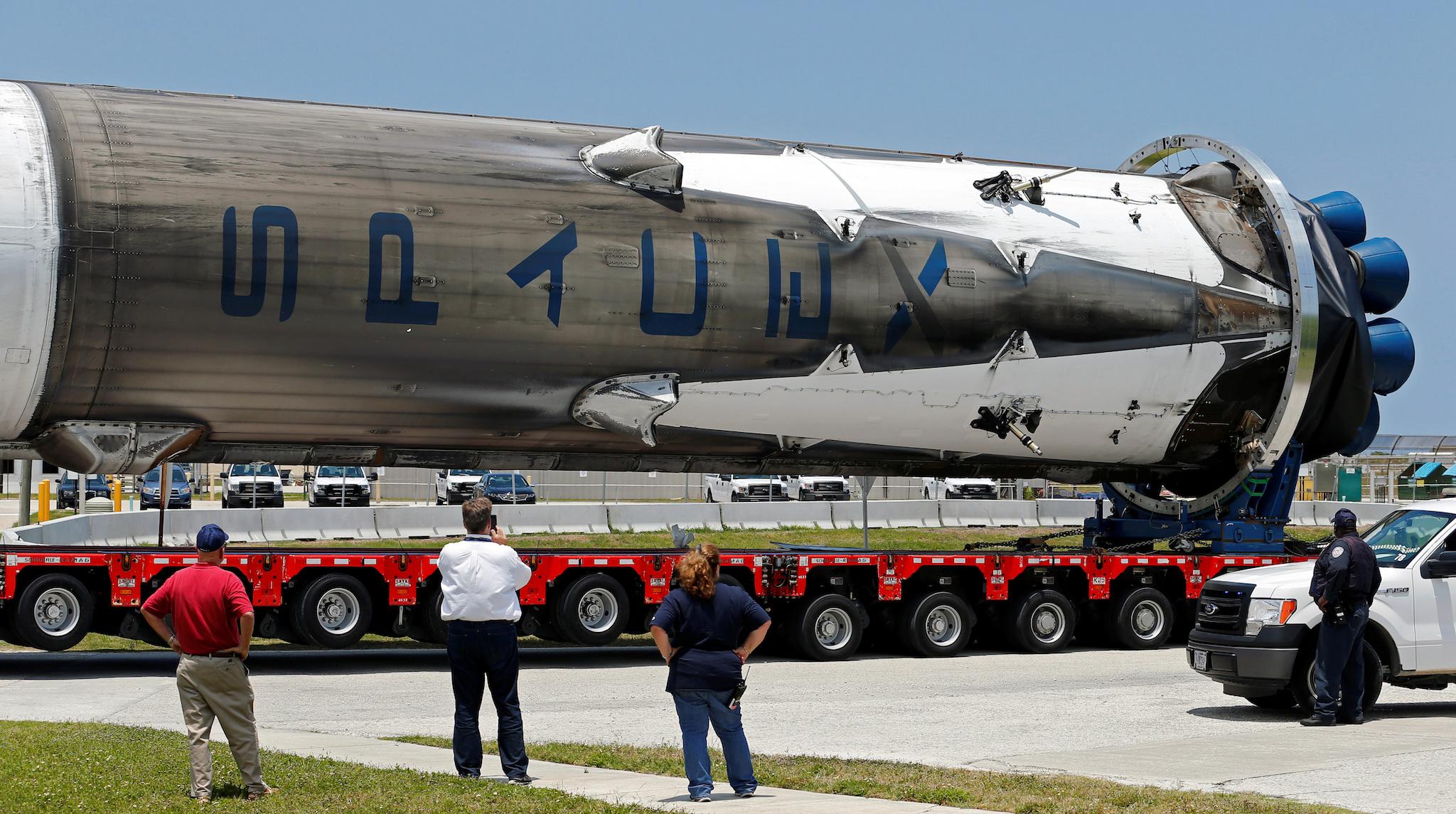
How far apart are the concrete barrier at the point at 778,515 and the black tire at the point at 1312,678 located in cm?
2302

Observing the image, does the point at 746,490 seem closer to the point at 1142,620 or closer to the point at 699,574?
the point at 1142,620

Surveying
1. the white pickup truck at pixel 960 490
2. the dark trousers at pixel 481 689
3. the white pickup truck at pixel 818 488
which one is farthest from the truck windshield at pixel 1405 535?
the white pickup truck at pixel 818 488

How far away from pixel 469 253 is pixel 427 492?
33340 millimetres

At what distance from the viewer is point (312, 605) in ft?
53.8

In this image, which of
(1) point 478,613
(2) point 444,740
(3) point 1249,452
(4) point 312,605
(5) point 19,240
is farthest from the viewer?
(3) point 1249,452

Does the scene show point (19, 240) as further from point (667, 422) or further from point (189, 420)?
point (667, 422)

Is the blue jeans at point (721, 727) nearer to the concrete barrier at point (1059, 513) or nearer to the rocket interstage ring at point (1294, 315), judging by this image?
the rocket interstage ring at point (1294, 315)

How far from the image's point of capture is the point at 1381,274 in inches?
810

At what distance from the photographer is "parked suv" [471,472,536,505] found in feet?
144

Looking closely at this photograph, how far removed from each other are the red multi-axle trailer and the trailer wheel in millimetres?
20

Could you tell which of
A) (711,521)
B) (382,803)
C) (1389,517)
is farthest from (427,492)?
(382,803)

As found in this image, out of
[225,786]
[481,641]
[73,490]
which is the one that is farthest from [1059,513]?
[225,786]

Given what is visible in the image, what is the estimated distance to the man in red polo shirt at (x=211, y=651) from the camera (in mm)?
8789

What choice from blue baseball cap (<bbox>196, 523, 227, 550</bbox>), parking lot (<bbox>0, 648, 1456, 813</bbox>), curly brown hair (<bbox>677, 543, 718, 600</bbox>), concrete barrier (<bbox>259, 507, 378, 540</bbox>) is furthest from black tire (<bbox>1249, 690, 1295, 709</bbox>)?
concrete barrier (<bbox>259, 507, 378, 540</bbox>)
